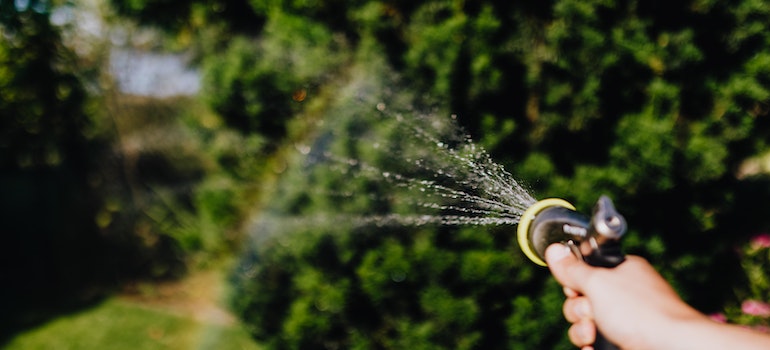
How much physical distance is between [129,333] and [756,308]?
238 inches

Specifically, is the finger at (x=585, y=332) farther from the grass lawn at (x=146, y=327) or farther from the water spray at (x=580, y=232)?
the grass lawn at (x=146, y=327)

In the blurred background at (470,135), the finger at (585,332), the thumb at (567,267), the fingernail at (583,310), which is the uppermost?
the blurred background at (470,135)

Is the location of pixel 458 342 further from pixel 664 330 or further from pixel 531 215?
pixel 664 330

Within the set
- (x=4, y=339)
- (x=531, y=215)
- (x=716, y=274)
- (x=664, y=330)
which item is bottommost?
(x=4, y=339)

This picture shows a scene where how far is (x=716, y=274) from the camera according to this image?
160 inches

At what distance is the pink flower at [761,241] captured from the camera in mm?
4098

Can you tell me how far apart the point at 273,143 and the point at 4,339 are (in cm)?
472

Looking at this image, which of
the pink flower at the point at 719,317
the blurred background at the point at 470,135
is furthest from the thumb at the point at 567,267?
the pink flower at the point at 719,317

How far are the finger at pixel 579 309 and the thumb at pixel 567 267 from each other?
4 centimetres

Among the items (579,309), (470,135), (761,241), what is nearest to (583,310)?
(579,309)

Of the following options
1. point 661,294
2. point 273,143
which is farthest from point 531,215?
point 273,143

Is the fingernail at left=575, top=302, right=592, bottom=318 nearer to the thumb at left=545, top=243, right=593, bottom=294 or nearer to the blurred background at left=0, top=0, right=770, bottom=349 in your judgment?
the thumb at left=545, top=243, right=593, bottom=294

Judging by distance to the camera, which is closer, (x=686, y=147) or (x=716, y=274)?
(x=686, y=147)

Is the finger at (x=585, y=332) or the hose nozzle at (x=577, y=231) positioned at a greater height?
the hose nozzle at (x=577, y=231)
